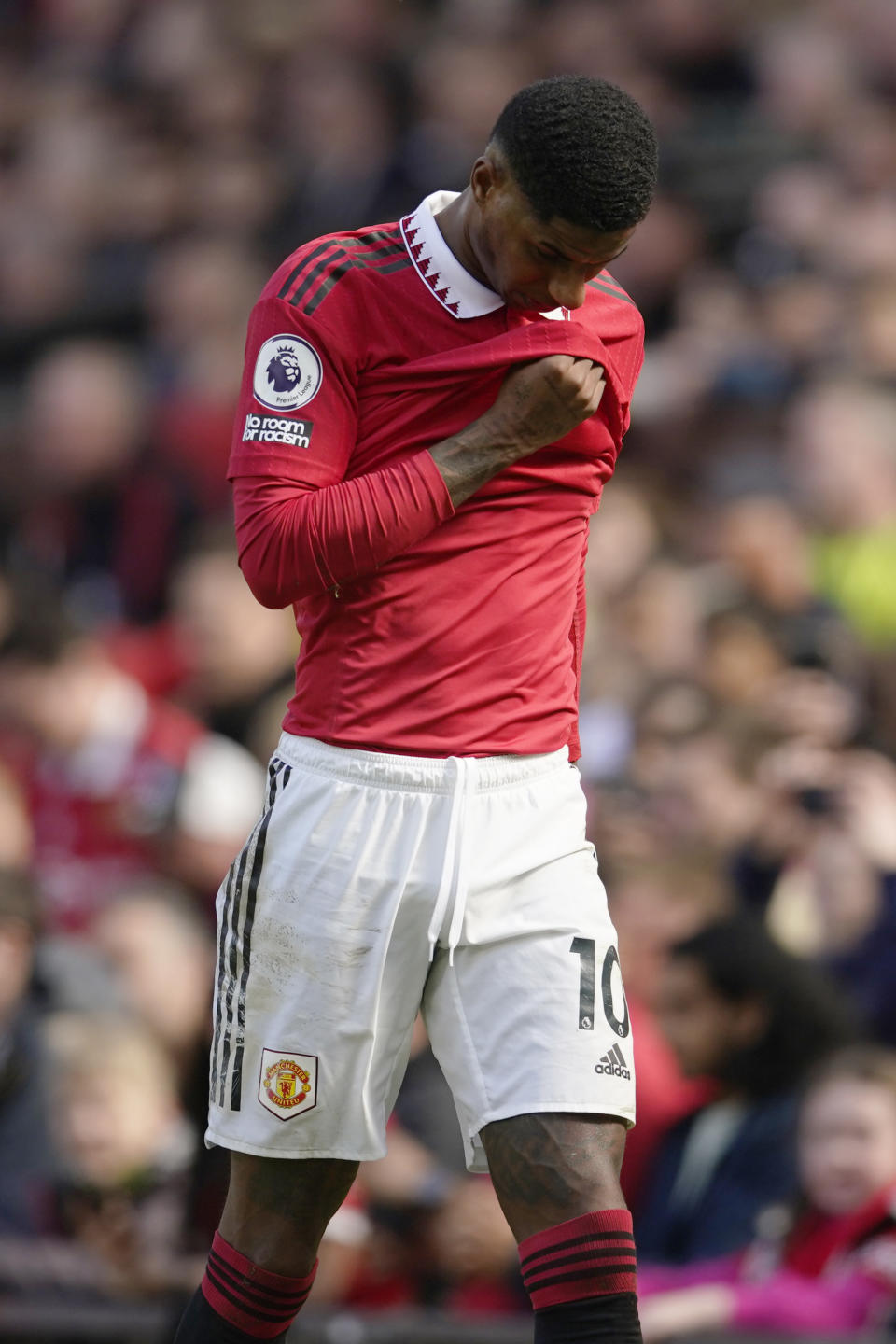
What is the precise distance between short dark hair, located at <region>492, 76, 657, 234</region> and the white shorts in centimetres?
85

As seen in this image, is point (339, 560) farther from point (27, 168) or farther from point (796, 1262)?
point (27, 168)

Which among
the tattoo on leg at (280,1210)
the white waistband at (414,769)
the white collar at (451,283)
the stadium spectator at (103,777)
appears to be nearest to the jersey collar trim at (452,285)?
the white collar at (451,283)

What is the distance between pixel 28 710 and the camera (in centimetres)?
692

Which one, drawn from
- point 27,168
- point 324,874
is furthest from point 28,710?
point 27,168

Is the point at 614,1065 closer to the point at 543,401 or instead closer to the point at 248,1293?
the point at 248,1293

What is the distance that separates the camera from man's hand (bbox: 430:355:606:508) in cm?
285

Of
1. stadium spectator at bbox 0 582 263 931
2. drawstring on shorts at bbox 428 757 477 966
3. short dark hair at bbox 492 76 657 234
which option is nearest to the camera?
short dark hair at bbox 492 76 657 234

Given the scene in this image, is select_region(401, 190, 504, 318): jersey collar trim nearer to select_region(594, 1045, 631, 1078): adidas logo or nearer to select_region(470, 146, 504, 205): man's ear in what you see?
select_region(470, 146, 504, 205): man's ear

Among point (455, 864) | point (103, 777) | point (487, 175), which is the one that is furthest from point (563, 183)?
point (103, 777)

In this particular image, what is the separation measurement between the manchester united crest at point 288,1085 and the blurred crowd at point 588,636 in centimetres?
212

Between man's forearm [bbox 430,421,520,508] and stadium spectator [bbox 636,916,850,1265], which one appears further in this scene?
stadium spectator [bbox 636,916,850,1265]

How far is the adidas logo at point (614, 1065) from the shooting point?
2.89 m

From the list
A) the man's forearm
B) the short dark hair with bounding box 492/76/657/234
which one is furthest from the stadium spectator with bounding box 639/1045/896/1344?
the short dark hair with bounding box 492/76/657/234

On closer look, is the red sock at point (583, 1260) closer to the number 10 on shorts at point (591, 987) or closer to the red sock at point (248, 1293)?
the number 10 on shorts at point (591, 987)
